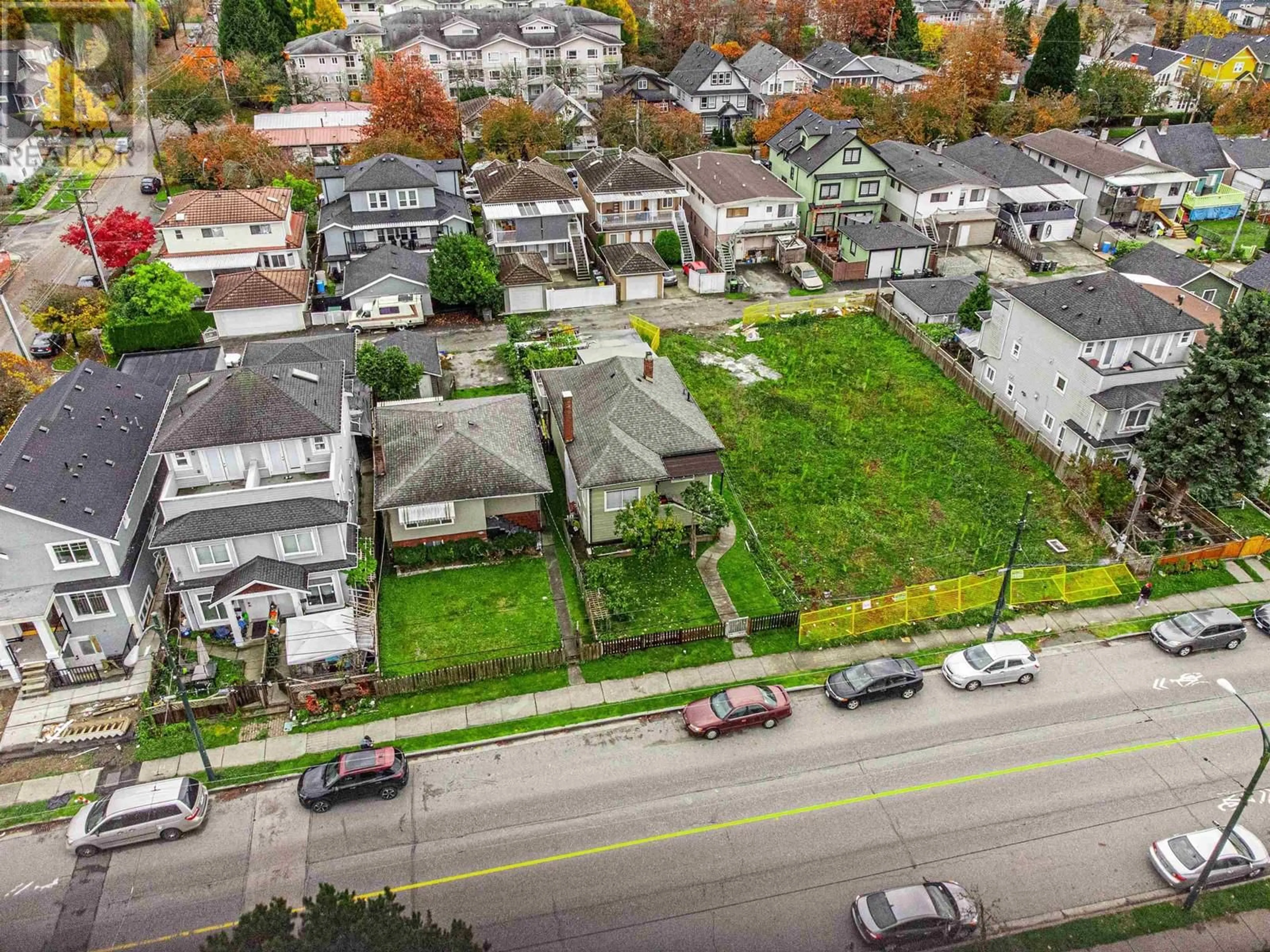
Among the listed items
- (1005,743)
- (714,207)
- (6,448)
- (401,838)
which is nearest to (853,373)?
(714,207)

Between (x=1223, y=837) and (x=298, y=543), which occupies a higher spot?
(x=298, y=543)

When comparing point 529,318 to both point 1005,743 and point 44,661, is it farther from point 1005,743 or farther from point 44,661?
point 1005,743

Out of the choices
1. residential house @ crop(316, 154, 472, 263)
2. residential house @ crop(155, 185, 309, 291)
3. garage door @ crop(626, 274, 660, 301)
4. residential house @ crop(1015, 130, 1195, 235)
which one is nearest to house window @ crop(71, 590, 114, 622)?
residential house @ crop(155, 185, 309, 291)

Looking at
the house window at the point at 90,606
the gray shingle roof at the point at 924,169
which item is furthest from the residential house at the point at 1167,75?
the house window at the point at 90,606

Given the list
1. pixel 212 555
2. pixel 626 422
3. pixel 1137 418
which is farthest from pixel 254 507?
pixel 1137 418

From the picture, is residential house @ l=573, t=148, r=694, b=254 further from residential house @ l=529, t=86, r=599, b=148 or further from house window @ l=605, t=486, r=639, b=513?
house window @ l=605, t=486, r=639, b=513

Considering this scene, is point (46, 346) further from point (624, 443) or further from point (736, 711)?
point (736, 711)
